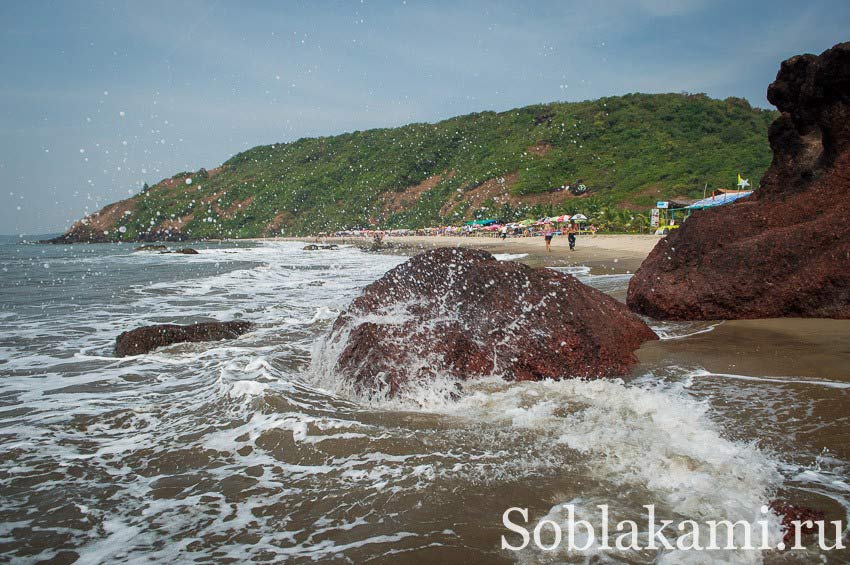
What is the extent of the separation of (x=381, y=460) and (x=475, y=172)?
68.3 meters

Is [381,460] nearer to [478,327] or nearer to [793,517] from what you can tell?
[478,327]

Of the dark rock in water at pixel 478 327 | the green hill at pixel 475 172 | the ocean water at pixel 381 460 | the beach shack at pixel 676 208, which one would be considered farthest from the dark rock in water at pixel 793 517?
the green hill at pixel 475 172

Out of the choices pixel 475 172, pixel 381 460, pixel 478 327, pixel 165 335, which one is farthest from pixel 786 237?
pixel 475 172

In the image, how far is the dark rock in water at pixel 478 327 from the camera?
15.9 ft

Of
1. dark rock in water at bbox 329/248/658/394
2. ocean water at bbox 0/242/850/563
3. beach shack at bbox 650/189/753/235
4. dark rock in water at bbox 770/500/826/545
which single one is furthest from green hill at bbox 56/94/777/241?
dark rock in water at bbox 770/500/826/545

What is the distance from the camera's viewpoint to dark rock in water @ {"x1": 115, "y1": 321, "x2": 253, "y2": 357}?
7183 millimetres

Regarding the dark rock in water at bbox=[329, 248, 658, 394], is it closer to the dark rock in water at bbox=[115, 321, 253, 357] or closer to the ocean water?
the ocean water

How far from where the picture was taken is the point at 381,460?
3.43 m

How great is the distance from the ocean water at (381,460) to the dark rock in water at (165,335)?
1.11m

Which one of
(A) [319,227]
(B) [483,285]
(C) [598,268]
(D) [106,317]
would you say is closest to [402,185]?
(A) [319,227]

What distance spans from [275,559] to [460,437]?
1.57m

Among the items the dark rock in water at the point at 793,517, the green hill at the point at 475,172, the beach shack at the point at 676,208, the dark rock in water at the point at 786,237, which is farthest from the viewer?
the green hill at the point at 475,172

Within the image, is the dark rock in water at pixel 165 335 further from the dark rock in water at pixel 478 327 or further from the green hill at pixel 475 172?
the green hill at pixel 475 172

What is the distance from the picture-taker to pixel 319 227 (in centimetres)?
8012
